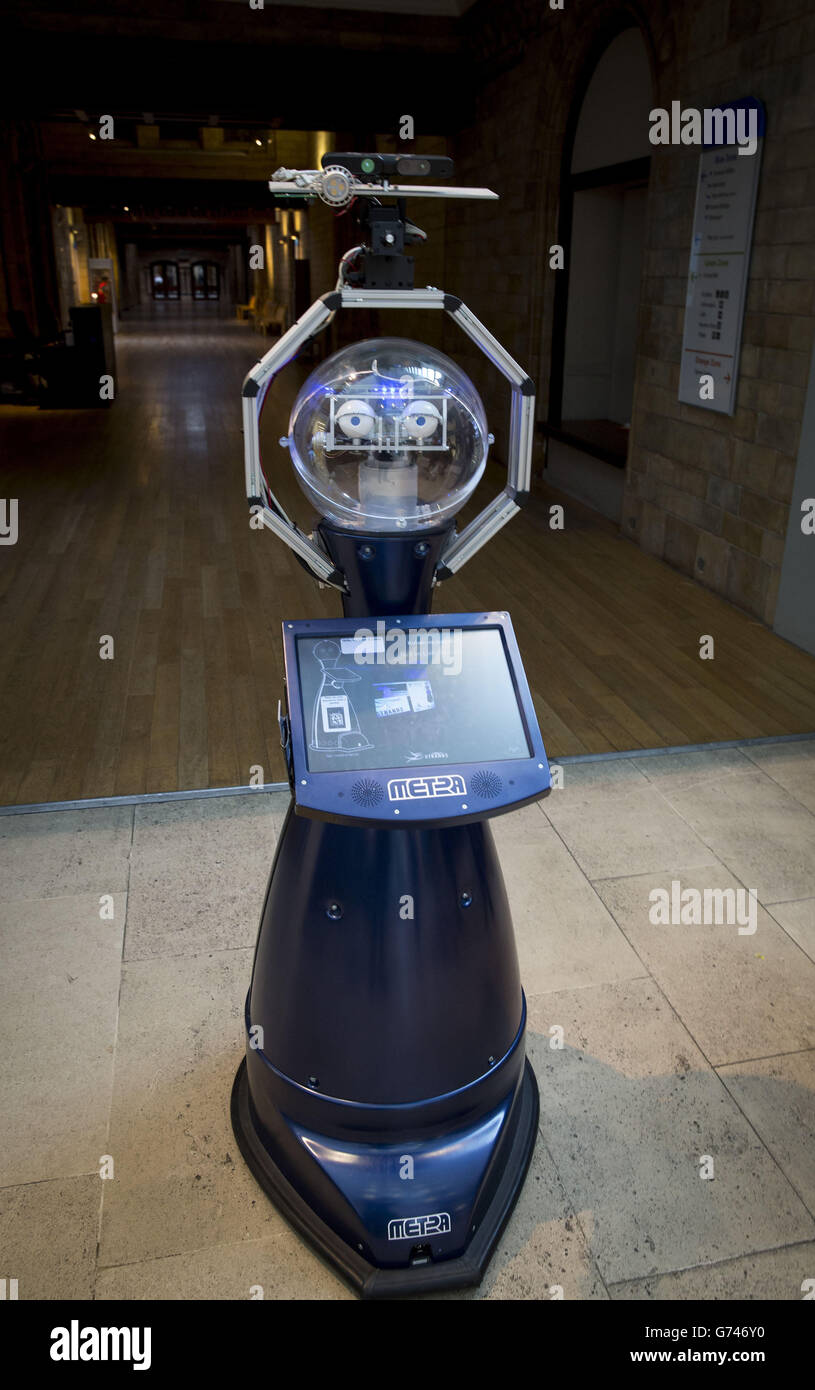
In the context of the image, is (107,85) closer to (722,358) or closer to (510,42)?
(510,42)

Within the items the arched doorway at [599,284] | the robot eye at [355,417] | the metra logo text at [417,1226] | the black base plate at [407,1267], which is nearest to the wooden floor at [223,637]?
the arched doorway at [599,284]

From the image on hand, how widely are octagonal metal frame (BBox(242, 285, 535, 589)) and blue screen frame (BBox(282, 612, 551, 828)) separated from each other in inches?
6.4

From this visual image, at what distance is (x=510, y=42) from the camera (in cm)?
766

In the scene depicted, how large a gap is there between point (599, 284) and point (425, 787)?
21.7ft

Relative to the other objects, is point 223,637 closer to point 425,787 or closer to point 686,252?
point 686,252

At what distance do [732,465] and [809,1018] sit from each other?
3.24 meters

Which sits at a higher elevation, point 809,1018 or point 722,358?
point 722,358

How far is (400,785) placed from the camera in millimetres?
1440

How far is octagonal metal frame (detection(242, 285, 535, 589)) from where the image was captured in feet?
4.89

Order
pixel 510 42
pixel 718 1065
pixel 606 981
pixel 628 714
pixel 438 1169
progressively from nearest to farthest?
pixel 438 1169, pixel 718 1065, pixel 606 981, pixel 628 714, pixel 510 42

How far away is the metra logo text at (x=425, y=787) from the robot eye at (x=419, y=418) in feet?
1.75

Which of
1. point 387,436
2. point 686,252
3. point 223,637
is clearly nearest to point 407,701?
point 387,436
